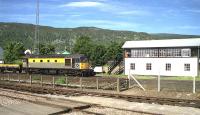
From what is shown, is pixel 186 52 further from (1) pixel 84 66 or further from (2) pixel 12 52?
(2) pixel 12 52

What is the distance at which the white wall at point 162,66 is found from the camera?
4922 centimetres

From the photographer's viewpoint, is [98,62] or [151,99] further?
[98,62]

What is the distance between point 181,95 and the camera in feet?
73.6

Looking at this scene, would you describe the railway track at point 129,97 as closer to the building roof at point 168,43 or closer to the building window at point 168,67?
the building window at point 168,67

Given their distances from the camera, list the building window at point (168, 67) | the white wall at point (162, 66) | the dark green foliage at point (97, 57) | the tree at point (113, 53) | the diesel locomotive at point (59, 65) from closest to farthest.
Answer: the diesel locomotive at point (59, 65) → the white wall at point (162, 66) → the building window at point (168, 67) → the dark green foliage at point (97, 57) → the tree at point (113, 53)

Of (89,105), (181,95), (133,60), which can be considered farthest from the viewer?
(133,60)

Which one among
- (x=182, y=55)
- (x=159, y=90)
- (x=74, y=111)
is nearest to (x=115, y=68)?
(x=182, y=55)

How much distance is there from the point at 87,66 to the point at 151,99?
89.0 ft

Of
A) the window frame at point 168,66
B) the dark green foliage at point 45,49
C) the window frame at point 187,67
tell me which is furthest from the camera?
the dark green foliage at point 45,49

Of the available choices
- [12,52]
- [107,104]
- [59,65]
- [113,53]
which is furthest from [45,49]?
[107,104]

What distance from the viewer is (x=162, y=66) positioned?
51.9m

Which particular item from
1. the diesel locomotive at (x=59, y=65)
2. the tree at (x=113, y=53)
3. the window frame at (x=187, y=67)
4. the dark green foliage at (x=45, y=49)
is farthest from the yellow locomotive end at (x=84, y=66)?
the dark green foliage at (x=45, y=49)

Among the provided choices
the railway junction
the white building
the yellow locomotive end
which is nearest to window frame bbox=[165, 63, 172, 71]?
the white building

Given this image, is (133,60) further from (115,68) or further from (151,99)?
(151,99)
